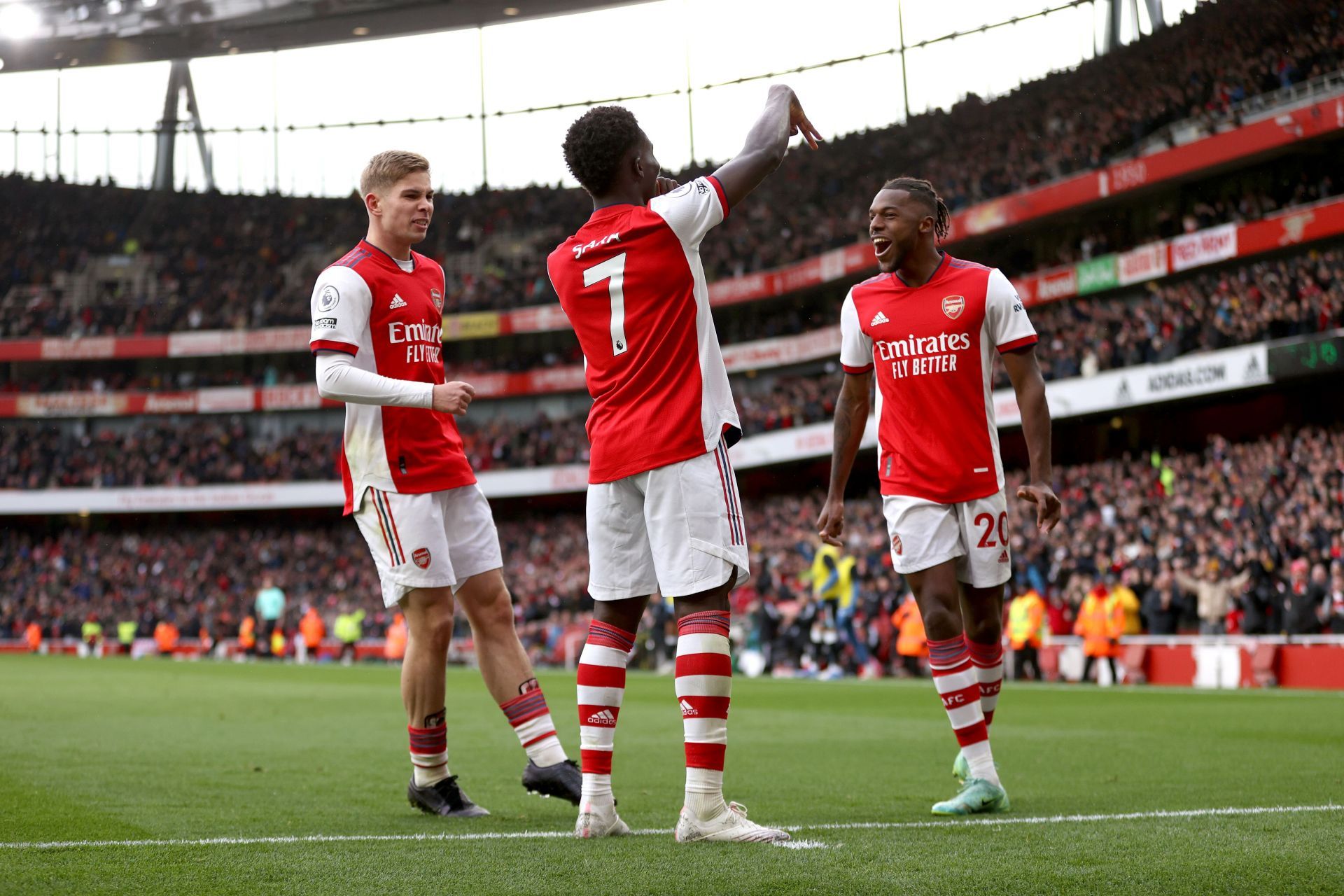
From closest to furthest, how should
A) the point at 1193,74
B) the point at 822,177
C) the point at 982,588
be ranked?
the point at 982,588 < the point at 1193,74 < the point at 822,177

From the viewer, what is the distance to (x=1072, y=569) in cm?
2167

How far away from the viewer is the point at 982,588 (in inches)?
218

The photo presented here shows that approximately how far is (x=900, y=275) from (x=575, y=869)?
118 inches

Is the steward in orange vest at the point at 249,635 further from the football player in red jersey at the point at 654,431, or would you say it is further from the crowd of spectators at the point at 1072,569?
the football player in red jersey at the point at 654,431

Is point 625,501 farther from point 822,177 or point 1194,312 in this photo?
point 822,177

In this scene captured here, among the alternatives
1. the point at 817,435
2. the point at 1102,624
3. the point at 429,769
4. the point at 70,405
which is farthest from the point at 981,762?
the point at 70,405

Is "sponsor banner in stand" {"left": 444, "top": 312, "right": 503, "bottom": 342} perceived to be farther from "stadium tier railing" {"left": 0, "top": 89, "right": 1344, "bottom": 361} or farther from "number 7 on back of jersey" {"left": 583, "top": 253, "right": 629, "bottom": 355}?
"number 7 on back of jersey" {"left": 583, "top": 253, "right": 629, "bottom": 355}

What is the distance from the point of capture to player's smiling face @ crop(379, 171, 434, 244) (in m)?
5.48

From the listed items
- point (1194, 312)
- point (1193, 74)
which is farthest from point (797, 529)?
point (1193, 74)

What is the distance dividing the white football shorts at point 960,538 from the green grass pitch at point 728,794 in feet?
2.99

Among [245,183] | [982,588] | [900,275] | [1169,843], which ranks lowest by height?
[1169,843]

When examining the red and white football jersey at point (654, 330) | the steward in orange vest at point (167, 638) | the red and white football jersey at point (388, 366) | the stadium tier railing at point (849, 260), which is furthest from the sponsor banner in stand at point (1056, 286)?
the red and white football jersey at point (654, 330)

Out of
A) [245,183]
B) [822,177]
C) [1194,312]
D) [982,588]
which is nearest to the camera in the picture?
[982,588]

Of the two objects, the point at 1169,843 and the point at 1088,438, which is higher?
the point at 1088,438
